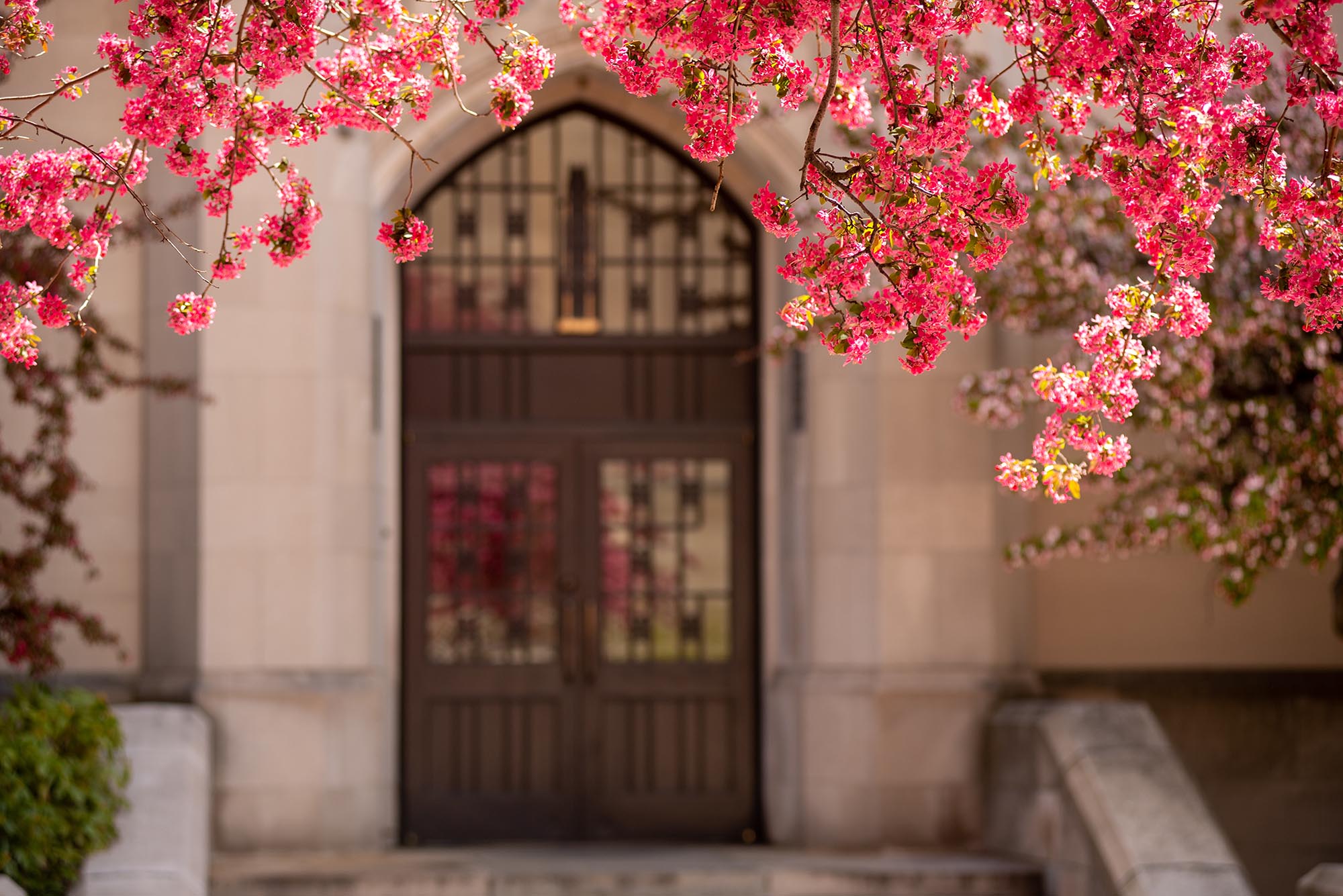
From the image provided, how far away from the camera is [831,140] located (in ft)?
34.4

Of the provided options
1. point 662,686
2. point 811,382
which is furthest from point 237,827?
point 811,382

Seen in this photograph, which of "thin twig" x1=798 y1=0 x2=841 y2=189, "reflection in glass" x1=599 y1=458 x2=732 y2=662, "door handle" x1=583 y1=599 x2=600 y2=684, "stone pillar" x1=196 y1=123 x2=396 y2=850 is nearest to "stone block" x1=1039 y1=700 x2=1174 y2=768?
"reflection in glass" x1=599 y1=458 x2=732 y2=662

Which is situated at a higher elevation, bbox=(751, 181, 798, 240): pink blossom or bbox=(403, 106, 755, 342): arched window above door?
bbox=(403, 106, 755, 342): arched window above door

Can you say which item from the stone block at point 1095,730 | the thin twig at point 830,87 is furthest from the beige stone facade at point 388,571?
the thin twig at point 830,87

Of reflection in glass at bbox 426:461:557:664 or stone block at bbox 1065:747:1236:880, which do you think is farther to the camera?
reflection in glass at bbox 426:461:557:664

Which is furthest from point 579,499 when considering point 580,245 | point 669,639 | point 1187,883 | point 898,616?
point 1187,883

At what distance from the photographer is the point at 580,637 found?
11.1 m

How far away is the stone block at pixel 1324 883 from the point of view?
706 centimetres

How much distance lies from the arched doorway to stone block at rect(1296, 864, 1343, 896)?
4379mm

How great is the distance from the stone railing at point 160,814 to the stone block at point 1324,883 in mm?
4908

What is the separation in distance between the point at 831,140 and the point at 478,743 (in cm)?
436

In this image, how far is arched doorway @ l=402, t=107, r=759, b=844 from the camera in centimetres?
1101

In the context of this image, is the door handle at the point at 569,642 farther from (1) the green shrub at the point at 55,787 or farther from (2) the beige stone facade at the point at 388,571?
(1) the green shrub at the point at 55,787

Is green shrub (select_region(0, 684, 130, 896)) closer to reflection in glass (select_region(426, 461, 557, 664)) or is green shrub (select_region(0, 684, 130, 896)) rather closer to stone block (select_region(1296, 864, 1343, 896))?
reflection in glass (select_region(426, 461, 557, 664))
